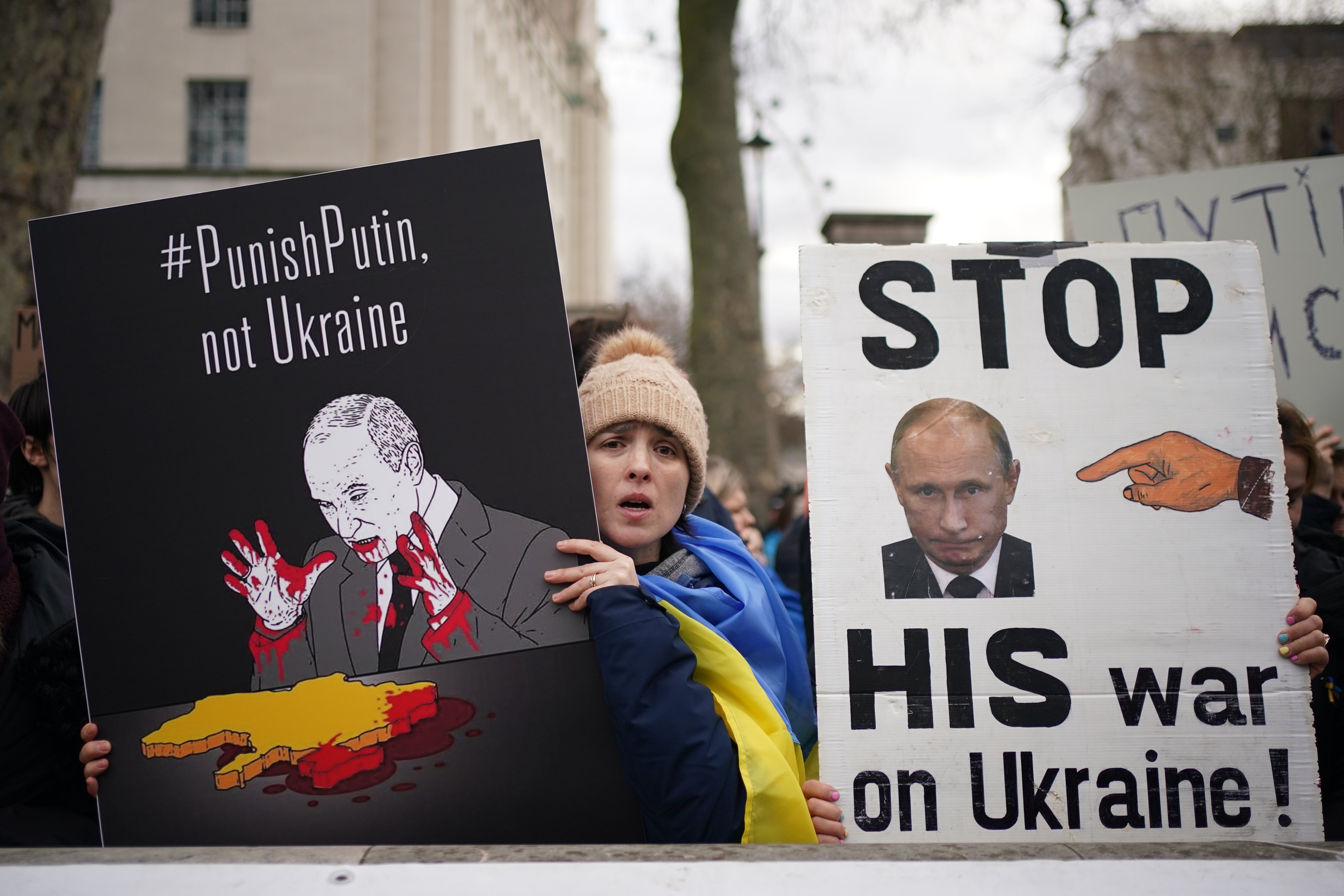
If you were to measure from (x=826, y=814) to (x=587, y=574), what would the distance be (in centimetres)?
57

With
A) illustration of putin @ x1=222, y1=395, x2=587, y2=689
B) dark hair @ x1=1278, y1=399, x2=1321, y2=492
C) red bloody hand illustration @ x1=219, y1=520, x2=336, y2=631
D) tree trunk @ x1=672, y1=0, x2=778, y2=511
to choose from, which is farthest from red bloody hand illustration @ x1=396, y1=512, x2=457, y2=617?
tree trunk @ x1=672, y1=0, x2=778, y2=511

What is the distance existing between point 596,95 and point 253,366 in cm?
1697

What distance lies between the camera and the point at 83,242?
168 cm

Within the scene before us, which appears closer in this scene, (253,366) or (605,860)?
(605,860)

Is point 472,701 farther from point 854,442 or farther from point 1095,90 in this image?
point 1095,90

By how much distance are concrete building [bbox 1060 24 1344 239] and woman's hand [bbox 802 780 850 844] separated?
12.6 meters

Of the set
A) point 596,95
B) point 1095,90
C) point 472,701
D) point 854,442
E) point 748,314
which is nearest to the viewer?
point 472,701

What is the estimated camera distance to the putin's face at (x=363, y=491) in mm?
1584

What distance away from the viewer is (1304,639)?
157cm

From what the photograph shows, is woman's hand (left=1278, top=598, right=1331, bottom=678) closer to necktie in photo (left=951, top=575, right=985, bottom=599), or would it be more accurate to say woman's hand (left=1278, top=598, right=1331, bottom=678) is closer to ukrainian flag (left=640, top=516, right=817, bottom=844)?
necktie in photo (left=951, top=575, right=985, bottom=599)

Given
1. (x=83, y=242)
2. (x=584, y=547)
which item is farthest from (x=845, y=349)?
(x=83, y=242)

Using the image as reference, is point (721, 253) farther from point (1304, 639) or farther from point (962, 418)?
point (1304, 639)

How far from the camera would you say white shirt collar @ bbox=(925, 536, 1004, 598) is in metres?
1.62

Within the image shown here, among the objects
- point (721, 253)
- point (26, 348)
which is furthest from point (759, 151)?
point (26, 348)
